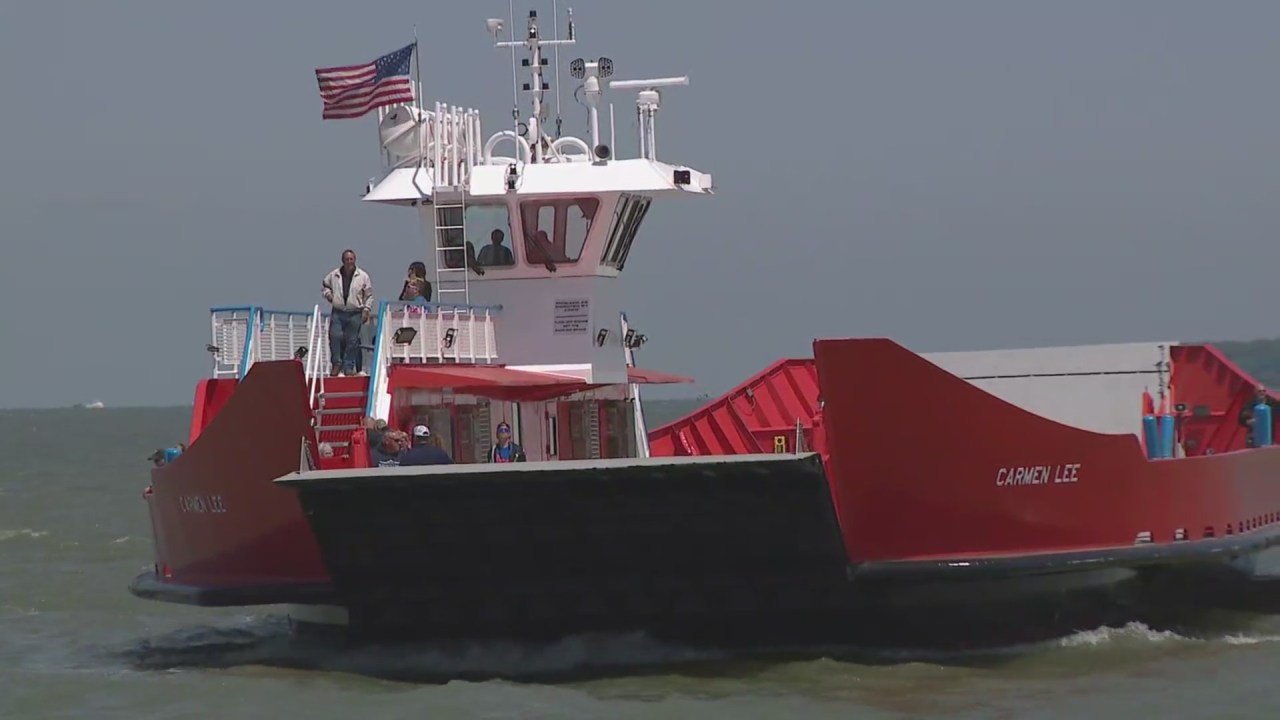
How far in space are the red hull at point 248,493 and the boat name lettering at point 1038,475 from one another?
4277mm

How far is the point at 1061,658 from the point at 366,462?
15.3 feet

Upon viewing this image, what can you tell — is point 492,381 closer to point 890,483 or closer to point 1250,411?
point 890,483

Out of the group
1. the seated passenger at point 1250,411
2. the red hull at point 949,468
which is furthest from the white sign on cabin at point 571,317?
the seated passenger at point 1250,411

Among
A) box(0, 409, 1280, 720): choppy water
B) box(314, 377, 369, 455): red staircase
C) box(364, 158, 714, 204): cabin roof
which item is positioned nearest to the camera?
box(0, 409, 1280, 720): choppy water

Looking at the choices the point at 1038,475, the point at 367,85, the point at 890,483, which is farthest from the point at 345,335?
the point at 1038,475

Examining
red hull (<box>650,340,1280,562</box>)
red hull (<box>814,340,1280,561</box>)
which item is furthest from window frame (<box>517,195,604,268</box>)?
red hull (<box>814,340,1280,561</box>)

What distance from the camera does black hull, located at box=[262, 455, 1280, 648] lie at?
41.1 feet

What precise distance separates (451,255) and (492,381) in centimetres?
154

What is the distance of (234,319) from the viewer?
14914mm

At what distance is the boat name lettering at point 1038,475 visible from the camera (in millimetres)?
12938

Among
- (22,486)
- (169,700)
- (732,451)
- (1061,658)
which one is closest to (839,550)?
(1061,658)

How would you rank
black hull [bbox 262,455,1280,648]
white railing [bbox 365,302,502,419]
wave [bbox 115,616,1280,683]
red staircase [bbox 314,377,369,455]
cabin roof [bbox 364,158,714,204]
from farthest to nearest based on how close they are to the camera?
cabin roof [bbox 364,158,714,204] → white railing [bbox 365,302,502,419] → red staircase [bbox 314,377,369,455] → wave [bbox 115,616,1280,683] → black hull [bbox 262,455,1280,648]

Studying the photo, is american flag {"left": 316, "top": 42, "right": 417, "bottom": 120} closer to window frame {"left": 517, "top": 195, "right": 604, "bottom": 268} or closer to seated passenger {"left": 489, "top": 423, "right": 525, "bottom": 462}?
window frame {"left": 517, "top": 195, "right": 604, "bottom": 268}

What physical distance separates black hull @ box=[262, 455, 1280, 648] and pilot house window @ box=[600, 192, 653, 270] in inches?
134
